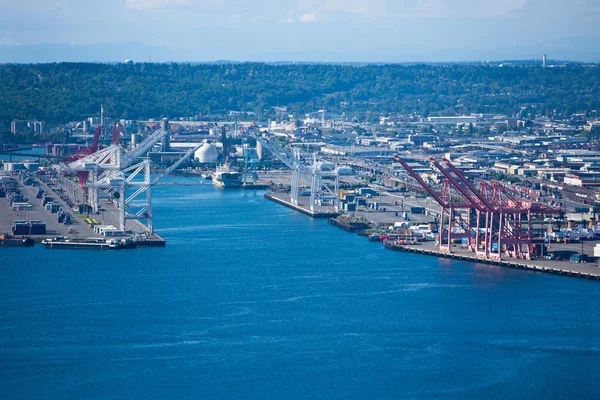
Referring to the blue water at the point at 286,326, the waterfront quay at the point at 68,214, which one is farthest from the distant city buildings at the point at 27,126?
the blue water at the point at 286,326

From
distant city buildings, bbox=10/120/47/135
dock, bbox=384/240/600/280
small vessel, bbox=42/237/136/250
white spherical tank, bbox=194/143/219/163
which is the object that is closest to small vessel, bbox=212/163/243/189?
white spherical tank, bbox=194/143/219/163

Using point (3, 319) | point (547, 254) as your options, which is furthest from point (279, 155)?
point (3, 319)

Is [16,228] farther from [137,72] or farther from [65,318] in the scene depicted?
[137,72]

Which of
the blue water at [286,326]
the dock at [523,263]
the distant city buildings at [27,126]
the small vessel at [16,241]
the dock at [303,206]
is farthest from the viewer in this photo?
the distant city buildings at [27,126]

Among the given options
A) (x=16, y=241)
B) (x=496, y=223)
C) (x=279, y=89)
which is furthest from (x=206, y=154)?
(x=279, y=89)

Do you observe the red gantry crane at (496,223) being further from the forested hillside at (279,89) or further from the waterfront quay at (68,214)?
the forested hillside at (279,89)

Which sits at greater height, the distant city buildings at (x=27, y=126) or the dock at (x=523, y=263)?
the distant city buildings at (x=27, y=126)
